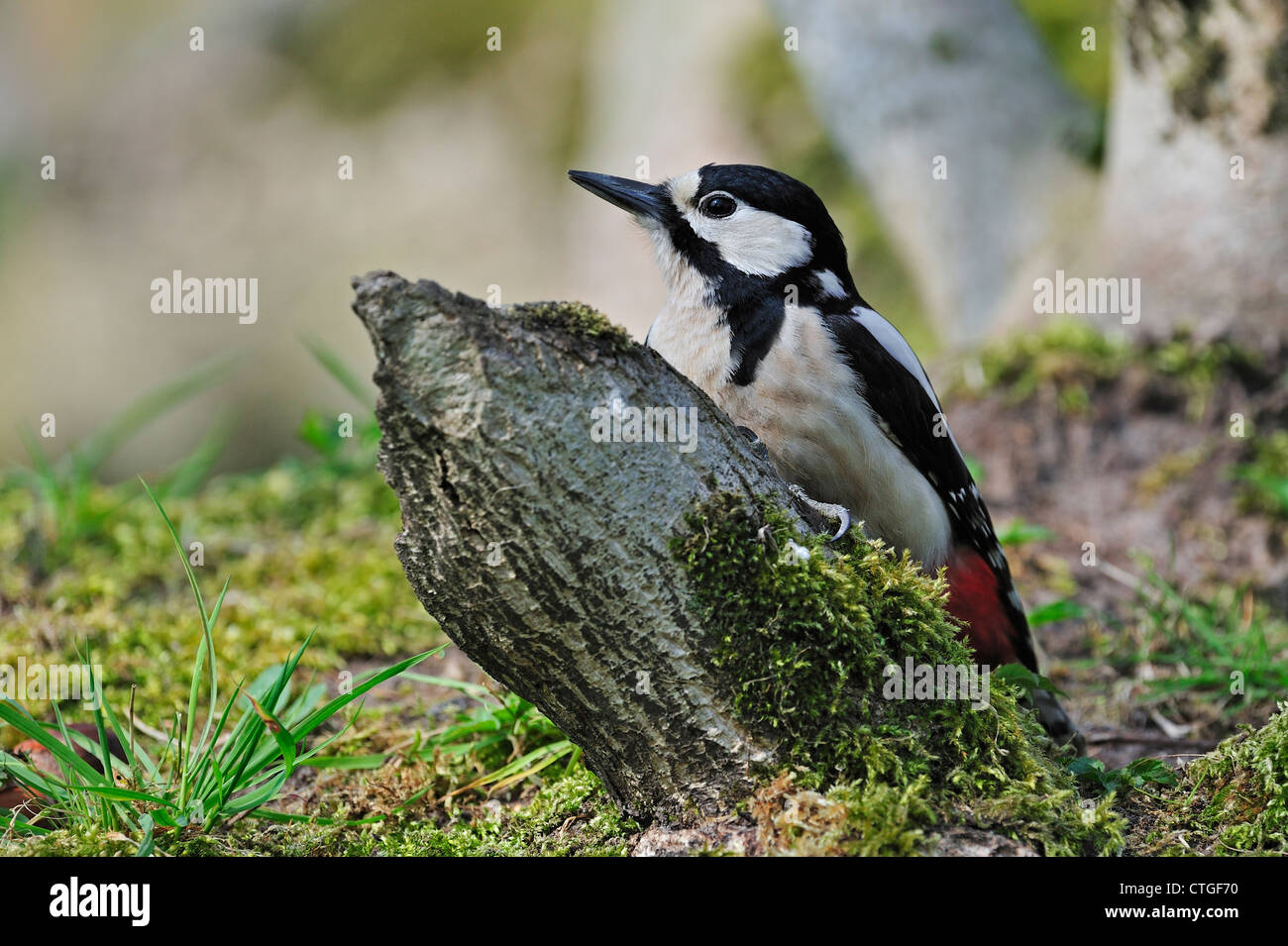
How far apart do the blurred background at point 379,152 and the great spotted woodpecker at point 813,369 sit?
422 cm

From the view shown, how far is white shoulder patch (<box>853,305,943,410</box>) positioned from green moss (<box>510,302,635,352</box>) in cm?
119

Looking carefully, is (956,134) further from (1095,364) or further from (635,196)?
(635,196)

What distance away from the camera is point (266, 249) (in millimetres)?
10648

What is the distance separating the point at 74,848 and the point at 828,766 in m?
1.38

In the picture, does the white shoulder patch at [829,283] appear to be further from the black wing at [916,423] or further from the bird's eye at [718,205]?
the bird's eye at [718,205]

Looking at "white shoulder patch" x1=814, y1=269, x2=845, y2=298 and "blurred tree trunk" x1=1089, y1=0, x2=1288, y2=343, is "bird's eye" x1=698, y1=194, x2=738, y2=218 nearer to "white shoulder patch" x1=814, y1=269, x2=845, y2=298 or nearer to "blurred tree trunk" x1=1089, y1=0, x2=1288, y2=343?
"white shoulder patch" x1=814, y1=269, x2=845, y2=298

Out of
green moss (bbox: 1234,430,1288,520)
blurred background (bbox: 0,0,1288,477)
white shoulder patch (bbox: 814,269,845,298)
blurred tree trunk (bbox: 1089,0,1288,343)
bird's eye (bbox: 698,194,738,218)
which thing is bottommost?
green moss (bbox: 1234,430,1288,520)

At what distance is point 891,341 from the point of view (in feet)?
10.2

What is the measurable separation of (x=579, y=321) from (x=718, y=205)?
4.19 feet

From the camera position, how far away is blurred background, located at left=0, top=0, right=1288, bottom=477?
24.4 feet

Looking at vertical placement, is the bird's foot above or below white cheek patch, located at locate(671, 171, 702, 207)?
below

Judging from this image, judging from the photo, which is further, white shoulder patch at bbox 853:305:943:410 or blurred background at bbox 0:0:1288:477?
blurred background at bbox 0:0:1288:477

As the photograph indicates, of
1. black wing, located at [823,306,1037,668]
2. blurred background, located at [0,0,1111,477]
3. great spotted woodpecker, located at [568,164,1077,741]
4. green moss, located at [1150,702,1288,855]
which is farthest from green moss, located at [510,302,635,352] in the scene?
blurred background, located at [0,0,1111,477]
